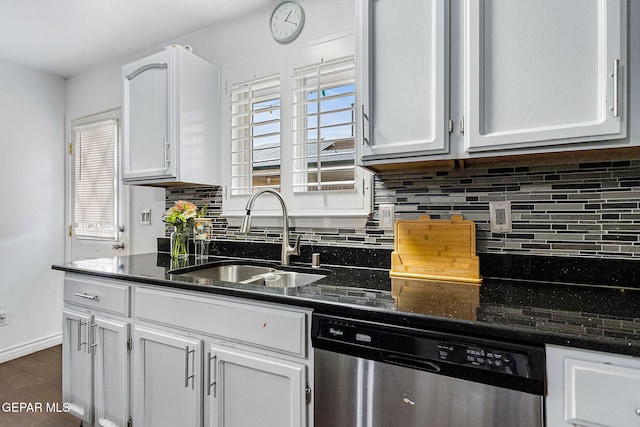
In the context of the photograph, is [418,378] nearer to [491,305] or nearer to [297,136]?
[491,305]

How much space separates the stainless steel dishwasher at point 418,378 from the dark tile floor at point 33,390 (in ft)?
5.85

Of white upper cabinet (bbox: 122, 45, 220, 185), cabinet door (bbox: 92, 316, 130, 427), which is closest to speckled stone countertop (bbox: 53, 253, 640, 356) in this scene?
cabinet door (bbox: 92, 316, 130, 427)

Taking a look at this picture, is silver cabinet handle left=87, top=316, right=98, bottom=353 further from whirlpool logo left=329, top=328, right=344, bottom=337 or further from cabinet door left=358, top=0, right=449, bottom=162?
cabinet door left=358, top=0, right=449, bottom=162

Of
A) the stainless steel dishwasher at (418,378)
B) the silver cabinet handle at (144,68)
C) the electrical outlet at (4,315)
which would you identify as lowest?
the electrical outlet at (4,315)

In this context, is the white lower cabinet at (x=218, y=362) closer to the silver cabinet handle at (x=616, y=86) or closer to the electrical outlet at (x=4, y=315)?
the silver cabinet handle at (x=616, y=86)

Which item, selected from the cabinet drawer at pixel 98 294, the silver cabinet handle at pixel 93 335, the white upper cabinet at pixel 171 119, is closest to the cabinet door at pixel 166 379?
the cabinet drawer at pixel 98 294

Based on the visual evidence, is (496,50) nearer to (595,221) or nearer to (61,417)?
(595,221)

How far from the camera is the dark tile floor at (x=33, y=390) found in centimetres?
202

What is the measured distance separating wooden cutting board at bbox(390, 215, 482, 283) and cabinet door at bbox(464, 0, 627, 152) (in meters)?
0.41

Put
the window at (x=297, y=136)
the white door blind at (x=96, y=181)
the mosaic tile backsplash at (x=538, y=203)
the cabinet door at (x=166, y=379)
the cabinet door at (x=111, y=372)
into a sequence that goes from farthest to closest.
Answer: the white door blind at (x=96, y=181) < the window at (x=297, y=136) < the cabinet door at (x=111, y=372) < the cabinet door at (x=166, y=379) < the mosaic tile backsplash at (x=538, y=203)

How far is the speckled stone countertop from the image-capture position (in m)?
0.87

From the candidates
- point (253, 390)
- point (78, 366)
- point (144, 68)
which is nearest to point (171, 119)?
point (144, 68)

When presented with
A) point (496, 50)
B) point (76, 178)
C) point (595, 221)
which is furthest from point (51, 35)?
point (595, 221)

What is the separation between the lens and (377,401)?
108 cm
